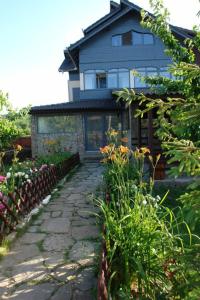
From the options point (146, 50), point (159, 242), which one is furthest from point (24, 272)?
point (146, 50)

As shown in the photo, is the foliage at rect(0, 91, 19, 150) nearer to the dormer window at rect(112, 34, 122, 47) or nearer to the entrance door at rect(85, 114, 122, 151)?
the entrance door at rect(85, 114, 122, 151)

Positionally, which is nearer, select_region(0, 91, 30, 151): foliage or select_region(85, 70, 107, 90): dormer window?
select_region(0, 91, 30, 151): foliage

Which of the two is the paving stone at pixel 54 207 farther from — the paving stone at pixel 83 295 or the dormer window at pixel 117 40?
the dormer window at pixel 117 40

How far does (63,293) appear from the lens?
12.6 feet

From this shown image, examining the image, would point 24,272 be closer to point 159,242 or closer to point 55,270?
point 55,270

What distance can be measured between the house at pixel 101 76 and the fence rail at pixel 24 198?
9.69 meters

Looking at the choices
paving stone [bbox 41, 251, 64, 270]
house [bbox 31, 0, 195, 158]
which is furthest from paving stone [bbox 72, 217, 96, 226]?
house [bbox 31, 0, 195, 158]

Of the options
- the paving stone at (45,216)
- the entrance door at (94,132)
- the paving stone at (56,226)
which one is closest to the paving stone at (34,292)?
the paving stone at (56,226)

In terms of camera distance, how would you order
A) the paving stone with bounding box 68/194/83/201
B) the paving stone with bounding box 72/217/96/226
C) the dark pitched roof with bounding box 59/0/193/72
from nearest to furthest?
the paving stone with bounding box 72/217/96/226 → the paving stone with bounding box 68/194/83/201 → the dark pitched roof with bounding box 59/0/193/72

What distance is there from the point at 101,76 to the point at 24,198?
16227mm

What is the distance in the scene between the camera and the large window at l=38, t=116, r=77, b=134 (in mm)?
20703

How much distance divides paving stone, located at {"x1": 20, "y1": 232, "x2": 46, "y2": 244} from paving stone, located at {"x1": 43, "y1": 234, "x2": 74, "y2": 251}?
0.40ft

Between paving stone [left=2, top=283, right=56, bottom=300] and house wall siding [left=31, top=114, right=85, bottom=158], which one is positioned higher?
house wall siding [left=31, top=114, right=85, bottom=158]

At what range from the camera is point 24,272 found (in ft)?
14.6
